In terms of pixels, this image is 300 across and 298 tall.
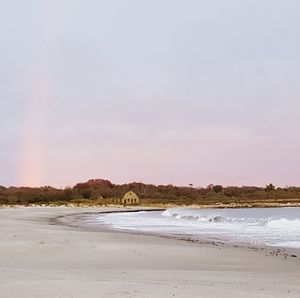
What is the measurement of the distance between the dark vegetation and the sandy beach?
3945 inches

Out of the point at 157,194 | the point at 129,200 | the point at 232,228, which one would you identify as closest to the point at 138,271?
the point at 232,228

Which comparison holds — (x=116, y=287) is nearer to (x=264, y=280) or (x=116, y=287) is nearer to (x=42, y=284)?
(x=42, y=284)

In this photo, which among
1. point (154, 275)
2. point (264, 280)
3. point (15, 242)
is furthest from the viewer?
point (15, 242)

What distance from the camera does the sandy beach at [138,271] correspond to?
771cm

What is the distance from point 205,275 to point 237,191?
15335 centimetres

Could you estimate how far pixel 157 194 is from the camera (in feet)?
482

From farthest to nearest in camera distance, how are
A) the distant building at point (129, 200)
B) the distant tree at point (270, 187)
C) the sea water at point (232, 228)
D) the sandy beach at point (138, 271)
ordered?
the distant tree at point (270, 187) → the distant building at point (129, 200) → the sea water at point (232, 228) → the sandy beach at point (138, 271)

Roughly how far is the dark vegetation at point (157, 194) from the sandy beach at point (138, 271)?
100203 mm

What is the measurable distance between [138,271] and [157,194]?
136236 mm

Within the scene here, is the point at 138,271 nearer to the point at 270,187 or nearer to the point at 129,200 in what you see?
the point at 129,200

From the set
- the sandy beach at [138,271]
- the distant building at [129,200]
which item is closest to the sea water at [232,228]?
the sandy beach at [138,271]

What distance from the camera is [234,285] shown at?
882cm

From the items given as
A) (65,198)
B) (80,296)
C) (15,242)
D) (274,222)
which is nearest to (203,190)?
(65,198)

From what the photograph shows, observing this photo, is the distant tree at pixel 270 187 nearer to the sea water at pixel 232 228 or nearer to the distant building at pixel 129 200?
the distant building at pixel 129 200
